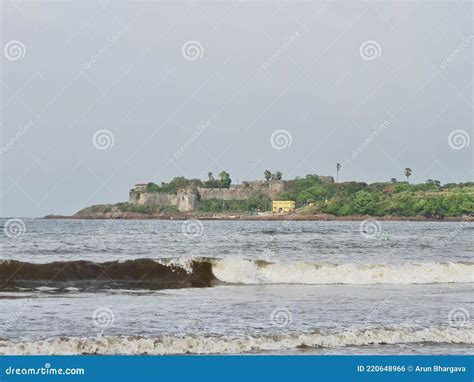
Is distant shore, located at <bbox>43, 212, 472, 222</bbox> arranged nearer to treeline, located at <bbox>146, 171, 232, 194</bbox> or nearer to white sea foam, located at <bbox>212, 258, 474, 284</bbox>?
treeline, located at <bbox>146, 171, 232, 194</bbox>

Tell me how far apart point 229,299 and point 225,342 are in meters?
7.27

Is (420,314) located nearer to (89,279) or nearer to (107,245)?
(89,279)

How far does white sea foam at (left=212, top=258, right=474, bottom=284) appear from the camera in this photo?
94.4 ft

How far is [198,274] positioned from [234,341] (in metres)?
13.8

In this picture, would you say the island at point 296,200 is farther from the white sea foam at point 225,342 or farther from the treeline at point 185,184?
the white sea foam at point 225,342

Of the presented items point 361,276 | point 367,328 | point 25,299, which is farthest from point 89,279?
point 367,328

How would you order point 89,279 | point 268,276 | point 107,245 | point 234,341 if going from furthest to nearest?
point 107,245 → point 268,276 → point 89,279 → point 234,341

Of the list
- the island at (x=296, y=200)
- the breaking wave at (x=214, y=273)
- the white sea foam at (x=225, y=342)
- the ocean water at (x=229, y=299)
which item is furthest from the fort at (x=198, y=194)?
the white sea foam at (x=225, y=342)

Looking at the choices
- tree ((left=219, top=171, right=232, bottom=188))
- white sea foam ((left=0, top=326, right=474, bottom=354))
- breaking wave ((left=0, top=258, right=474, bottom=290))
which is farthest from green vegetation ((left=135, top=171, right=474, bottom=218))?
white sea foam ((left=0, top=326, right=474, bottom=354))

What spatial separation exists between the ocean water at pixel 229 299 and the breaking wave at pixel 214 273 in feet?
0.18

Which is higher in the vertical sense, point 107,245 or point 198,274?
point 107,245

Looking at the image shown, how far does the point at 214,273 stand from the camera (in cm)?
2934

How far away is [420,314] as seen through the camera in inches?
740
